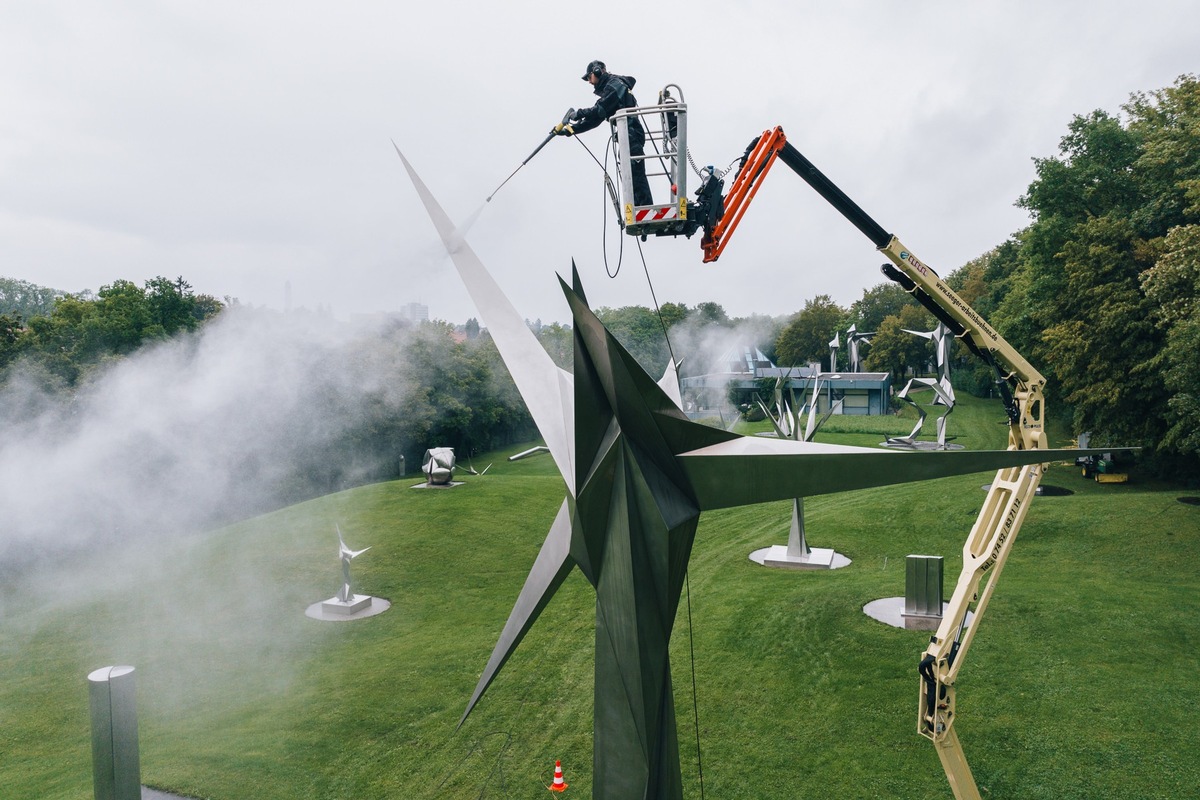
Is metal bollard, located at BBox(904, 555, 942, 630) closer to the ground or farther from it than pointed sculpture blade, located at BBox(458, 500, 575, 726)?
closer to the ground

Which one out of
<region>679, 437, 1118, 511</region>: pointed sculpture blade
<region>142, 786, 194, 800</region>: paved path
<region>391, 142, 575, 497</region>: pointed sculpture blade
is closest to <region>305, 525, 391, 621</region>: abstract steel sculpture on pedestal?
<region>142, 786, 194, 800</region>: paved path

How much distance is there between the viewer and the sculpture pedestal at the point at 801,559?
2325 cm

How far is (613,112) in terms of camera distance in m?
8.94

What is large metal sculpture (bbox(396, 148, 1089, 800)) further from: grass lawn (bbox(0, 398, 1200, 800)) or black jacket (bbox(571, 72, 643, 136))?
grass lawn (bbox(0, 398, 1200, 800))

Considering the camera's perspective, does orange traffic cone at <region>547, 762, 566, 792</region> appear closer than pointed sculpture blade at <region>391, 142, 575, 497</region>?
No

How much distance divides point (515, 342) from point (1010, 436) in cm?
696

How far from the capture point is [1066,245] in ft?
102

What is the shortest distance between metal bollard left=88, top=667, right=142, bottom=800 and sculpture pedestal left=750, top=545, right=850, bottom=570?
17777mm

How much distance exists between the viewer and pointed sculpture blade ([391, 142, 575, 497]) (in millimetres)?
8070

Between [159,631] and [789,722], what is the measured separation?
15758 millimetres

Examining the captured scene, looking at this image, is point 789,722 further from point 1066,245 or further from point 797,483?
point 1066,245

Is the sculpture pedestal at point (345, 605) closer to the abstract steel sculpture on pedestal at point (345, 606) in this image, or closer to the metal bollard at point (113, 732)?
the abstract steel sculpture on pedestal at point (345, 606)

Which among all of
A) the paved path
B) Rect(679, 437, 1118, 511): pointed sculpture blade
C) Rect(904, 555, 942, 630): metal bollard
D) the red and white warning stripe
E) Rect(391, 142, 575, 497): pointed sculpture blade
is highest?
the red and white warning stripe

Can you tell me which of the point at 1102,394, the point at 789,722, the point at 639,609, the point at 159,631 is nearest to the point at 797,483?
the point at 639,609
